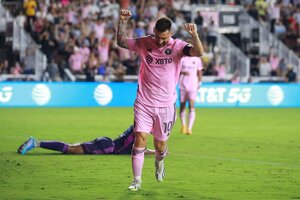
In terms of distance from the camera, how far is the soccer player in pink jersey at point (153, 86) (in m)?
11.7

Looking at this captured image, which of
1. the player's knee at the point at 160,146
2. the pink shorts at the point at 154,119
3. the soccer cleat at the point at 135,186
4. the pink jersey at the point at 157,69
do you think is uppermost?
the pink jersey at the point at 157,69

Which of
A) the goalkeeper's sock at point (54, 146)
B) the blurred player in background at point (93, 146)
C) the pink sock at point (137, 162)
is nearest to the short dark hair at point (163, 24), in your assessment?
the pink sock at point (137, 162)

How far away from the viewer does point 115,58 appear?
118 feet

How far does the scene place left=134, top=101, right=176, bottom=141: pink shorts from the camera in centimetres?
1177

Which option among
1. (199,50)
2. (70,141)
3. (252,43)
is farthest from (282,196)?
(252,43)

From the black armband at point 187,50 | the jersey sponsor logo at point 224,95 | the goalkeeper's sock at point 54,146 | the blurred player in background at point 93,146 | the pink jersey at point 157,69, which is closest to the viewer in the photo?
the black armband at point 187,50

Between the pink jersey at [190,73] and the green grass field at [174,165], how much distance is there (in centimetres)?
122

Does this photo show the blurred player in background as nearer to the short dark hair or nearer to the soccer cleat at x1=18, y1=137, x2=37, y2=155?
the soccer cleat at x1=18, y1=137, x2=37, y2=155

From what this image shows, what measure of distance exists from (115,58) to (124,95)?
2.62m

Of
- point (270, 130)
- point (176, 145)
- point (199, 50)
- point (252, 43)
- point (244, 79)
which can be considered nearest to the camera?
point (199, 50)

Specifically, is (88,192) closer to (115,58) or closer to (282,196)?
(282,196)

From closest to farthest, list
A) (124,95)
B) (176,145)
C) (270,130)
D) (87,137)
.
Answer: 1. (176,145)
2. (87,137)
3. (270,130)
4. (124,95)

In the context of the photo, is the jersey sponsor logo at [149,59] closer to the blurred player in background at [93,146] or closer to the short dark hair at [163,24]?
the short dark hair at [163,24]

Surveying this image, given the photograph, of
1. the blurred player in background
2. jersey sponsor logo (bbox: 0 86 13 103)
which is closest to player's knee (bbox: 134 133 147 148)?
the blurred player in background
